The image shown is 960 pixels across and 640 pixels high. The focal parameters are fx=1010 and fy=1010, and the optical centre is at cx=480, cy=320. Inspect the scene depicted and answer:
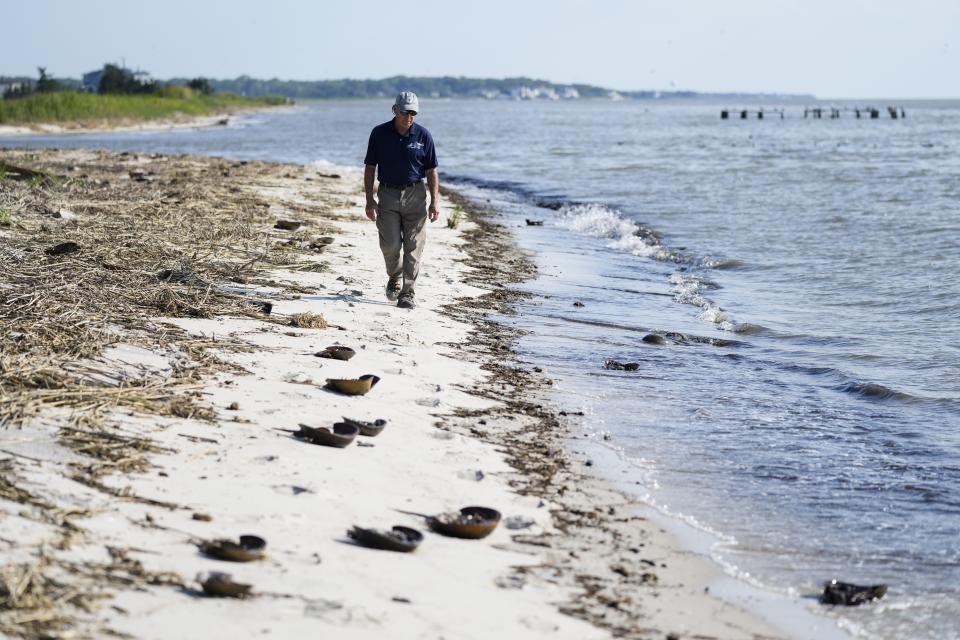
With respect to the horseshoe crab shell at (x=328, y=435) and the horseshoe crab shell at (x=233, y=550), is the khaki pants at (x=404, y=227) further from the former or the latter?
the horseshoe crab shell at (x=233, y=550)

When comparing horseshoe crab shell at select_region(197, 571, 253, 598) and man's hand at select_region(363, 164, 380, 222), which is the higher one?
man's hand at select_region(363, 164, 380, 222)

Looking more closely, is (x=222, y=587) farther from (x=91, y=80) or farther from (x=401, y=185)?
(x=91, y=80)

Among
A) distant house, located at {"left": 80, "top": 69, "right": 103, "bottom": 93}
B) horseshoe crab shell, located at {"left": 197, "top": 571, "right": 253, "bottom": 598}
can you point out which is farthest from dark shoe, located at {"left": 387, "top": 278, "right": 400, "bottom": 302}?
distant house, located at {"left": 80, "top": 69, "right": 103, "bottom": 93}

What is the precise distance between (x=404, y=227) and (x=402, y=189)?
42 centimetres

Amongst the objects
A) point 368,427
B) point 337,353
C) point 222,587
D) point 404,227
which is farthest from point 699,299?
point 222,587

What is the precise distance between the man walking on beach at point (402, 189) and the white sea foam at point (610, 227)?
24.6 feet

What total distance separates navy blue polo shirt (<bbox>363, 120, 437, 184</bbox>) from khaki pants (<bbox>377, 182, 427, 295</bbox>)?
149 millimetres

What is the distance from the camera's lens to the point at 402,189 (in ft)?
31.0

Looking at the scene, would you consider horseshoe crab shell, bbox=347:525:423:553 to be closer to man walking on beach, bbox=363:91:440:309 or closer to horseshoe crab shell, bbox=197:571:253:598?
horseshoe crab shell, bbox=197:571:253:598

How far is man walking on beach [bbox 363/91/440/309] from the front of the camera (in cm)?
921

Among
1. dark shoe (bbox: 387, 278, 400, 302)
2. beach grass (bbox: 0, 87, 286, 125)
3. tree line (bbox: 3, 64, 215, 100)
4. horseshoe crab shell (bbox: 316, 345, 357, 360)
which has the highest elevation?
tree line (bbox: 3, 64, 215, 100)

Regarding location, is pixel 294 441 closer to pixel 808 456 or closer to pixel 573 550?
pixel 573 550

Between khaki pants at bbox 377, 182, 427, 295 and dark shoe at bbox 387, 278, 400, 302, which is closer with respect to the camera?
khaki pants at bbox 377, 182, 427, 295

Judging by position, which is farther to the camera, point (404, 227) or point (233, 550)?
point (404, 227)
